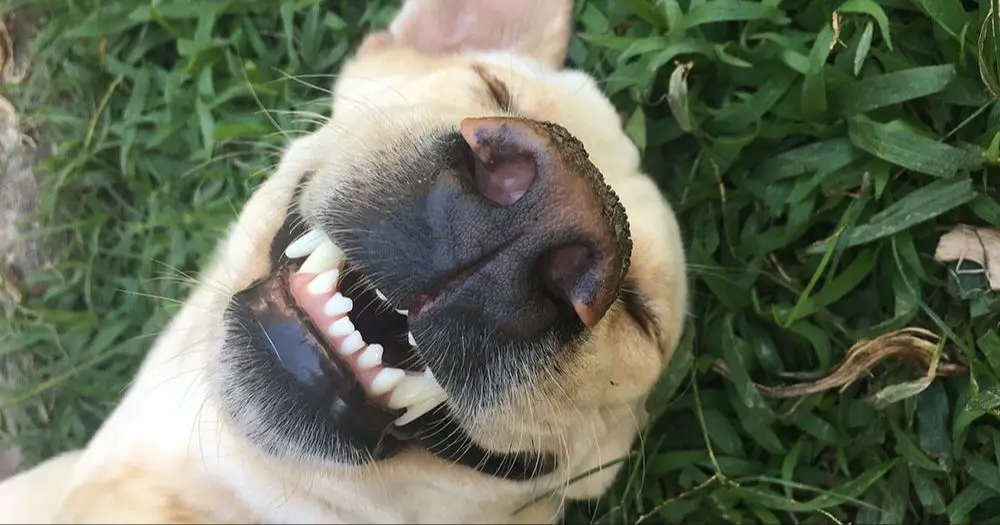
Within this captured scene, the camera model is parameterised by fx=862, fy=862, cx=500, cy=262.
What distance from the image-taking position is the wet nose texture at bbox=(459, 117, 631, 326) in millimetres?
1569

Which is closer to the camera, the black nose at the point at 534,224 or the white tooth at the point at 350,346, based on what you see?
the black nose at the point at 534,224

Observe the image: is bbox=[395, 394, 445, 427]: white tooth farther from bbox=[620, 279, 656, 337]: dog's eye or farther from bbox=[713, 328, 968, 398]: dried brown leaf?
bbox=[713, 328, 968, 398]: dried brown leaf

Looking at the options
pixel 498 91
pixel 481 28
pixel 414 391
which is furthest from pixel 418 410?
pixel 481 28

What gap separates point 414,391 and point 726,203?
1456 millimetres

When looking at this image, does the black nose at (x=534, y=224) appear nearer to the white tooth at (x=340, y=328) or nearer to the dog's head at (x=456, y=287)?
the dog's head at (x=456, y=287)

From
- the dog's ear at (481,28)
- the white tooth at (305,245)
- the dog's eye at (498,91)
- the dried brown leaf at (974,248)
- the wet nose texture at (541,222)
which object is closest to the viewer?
the wet nose texture at (541,222)

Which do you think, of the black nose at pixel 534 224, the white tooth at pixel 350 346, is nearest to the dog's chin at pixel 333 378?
the white tooth at pixel 350 346

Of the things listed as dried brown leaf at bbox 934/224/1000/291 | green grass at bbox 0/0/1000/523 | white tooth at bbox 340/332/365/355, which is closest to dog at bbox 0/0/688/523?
white tooth at bbox 340/332/365/355

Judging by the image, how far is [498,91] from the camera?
2.38 metres

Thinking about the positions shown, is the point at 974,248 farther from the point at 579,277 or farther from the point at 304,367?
the point at 304,367

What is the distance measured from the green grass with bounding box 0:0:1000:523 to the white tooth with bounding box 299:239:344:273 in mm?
592

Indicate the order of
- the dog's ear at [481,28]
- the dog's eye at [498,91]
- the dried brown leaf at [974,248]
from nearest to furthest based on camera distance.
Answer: the dog's eye at [498,91], the dried brown leaf at [974,248], the dog's ear at [481,28]

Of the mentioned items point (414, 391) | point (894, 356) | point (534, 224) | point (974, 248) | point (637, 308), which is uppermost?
point (534, 224)

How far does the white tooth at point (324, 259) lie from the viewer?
193 centimetres
